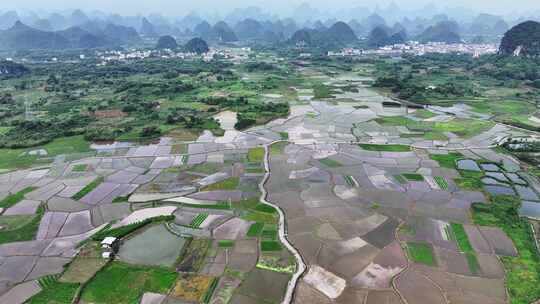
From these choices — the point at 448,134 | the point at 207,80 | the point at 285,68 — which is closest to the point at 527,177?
the point at 448,134

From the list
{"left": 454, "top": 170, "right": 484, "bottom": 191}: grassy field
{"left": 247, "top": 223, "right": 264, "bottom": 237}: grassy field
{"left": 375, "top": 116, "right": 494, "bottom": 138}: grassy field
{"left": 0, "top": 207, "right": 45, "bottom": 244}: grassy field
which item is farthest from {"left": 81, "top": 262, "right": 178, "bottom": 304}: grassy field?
{"left": 375, "top": 116, "right": 494, "bottom": 138}: grassy field

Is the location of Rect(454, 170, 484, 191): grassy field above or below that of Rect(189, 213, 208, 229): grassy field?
above

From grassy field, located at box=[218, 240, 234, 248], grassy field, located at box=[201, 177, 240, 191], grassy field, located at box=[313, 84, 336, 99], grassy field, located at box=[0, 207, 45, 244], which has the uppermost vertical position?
grassy field, located at box=[313, 84, 336, 99]

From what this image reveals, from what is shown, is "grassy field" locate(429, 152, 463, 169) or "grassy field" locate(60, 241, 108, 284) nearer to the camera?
"grassy field" locate(60, 241, 108, 284)

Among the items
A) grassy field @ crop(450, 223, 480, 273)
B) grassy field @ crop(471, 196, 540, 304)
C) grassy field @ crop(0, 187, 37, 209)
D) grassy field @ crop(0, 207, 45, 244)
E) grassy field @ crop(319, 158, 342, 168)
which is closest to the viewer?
grassy field @ crop(471, 196, 540, 304)

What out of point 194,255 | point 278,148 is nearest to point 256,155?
point 278,148

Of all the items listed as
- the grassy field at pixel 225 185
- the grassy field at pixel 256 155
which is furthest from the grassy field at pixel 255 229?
the grassy field at pixel 256 155

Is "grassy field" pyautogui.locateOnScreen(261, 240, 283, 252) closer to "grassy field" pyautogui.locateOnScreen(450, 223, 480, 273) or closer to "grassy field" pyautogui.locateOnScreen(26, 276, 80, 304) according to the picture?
"grassy field" pyautogui.locateOnScreen(26, 276, 80, 304)
